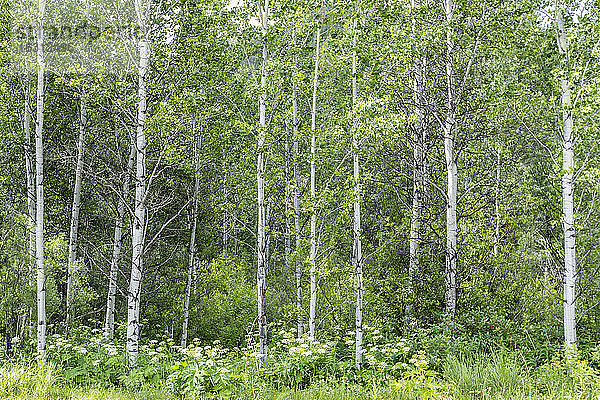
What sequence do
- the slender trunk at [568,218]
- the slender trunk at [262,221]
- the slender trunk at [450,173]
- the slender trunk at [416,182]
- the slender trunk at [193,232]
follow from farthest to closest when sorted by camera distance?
the slender trunk at [193,232] < the slender trunk at [416,182] < the slender trunk at [450,173] < the slender trunk at [262,221] < the slender trunk at [568,218]

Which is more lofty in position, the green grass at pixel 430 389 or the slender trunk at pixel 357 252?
the slender trunk at pixel 357 252

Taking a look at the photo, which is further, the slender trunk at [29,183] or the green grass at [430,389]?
the slender trunk at [29,183]

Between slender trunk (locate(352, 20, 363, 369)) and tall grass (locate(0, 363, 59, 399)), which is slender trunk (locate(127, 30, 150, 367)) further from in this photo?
slender trunk (locate(352, 20, 363, 369))

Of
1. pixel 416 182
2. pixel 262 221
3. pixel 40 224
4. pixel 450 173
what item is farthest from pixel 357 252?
pixel 40 224

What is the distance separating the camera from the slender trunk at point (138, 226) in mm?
8203

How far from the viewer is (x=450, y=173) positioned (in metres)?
9.51

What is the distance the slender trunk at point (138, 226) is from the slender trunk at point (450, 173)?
5548mm

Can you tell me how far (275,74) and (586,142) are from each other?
558cm

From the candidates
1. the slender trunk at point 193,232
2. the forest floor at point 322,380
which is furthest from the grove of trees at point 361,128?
the forest floor at point 322,380

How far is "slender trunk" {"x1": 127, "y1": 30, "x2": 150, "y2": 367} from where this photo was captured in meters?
8.20

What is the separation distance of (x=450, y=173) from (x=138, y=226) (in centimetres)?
587

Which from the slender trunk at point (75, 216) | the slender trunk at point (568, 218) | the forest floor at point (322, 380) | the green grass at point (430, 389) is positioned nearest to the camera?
the green grass at point (430, 389)

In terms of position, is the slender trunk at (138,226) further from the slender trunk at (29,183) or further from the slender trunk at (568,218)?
the slender trunk at (568,218)

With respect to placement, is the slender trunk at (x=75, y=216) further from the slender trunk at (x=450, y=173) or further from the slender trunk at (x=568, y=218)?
the slender trunk at (x=568, y=218)
